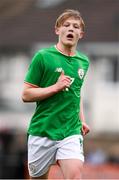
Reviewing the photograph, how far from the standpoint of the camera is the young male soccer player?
8922 millimetres

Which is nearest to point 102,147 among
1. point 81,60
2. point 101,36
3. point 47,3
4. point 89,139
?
point 89,139

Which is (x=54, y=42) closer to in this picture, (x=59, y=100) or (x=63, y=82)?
(x=59, y=100)

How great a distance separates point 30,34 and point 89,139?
41.2ft

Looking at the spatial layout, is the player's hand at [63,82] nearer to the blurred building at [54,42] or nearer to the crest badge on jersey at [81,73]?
the crest badge on jersey at [81,73]

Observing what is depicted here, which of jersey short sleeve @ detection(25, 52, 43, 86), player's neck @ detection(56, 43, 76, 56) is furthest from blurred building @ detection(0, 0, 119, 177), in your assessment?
jersey short sleeve @ detection(25, 52, 43, 86)

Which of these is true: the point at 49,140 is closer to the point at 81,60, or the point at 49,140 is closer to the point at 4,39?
the point at 81,60

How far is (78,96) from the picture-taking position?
29.8 ft

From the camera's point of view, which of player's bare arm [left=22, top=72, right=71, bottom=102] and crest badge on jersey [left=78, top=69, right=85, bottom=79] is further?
crest badge on jersey [left=78, top=69, right=85, bottom=79]

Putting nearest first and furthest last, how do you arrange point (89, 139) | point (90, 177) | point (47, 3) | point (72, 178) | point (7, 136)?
1. point (72, 178)
2. point (90, 177)
3. point (7, 136)
4. point (89, 139)
5. point (47, 3)

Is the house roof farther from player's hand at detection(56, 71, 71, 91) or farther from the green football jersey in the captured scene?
player's hand at detection(56, 71, 71, 91)

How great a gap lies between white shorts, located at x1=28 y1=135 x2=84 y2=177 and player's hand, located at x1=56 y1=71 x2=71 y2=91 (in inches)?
19.5

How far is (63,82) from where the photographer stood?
877cm

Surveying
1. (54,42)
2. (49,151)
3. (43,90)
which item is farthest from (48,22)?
(43,90)

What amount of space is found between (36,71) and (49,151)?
730mm
